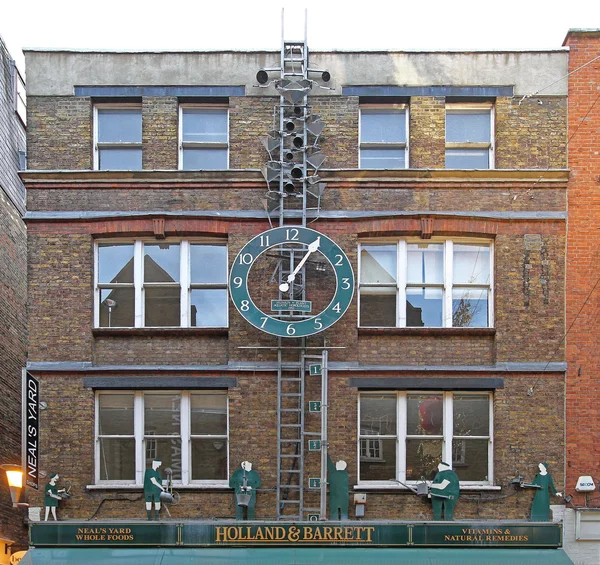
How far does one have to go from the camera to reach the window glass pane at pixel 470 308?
1420 centimetres

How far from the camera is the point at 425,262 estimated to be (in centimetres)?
1441

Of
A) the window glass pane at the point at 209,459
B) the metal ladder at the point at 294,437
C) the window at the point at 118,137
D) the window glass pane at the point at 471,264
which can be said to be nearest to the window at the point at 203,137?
the window at the point at 118,137

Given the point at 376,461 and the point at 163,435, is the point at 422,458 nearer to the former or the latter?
the point at 376,461

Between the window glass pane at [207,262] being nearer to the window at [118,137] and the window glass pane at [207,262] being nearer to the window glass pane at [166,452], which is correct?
the window at [118,137]

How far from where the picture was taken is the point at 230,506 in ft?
44.9

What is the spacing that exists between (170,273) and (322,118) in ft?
13.6

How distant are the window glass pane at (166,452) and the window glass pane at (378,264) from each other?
15.3ft

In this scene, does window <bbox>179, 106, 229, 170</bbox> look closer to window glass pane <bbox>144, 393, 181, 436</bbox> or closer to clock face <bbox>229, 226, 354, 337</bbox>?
clock face <bbox>229, 226, 354, 337</bbox>

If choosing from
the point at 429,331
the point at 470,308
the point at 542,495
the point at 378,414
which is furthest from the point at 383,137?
the point at 542,495

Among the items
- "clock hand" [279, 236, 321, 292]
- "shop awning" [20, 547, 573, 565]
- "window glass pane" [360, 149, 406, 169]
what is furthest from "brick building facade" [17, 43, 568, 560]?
"shop awning" [20, 547, 573, 565]

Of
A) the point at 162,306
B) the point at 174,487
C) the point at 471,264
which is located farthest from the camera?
the point at 471,264

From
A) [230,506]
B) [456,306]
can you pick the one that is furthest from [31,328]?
[456,306]

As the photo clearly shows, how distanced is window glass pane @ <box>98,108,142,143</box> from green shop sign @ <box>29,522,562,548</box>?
721 centimetres

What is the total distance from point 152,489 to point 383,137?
7928mm
